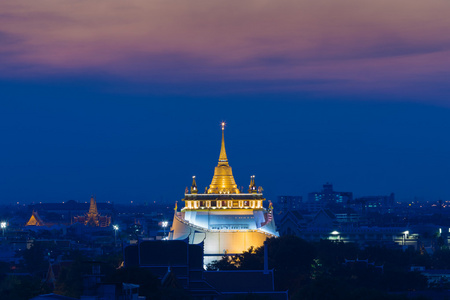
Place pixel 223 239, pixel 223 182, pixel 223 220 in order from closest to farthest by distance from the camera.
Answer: pixel 223 239 < pixel 223 220 < pixel 223 182

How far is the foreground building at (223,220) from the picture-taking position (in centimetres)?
13725

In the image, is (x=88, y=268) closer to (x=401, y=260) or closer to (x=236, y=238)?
(x=236, y=238)

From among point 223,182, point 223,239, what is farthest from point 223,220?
point 223,182

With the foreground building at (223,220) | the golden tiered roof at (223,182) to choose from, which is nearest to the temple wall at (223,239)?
the foreground building at (223,220)

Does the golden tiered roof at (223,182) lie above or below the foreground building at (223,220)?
above

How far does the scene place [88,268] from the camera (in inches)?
4183

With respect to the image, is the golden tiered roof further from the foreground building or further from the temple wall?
the temple wall

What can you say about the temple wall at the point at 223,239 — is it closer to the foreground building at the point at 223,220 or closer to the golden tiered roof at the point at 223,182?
the foreground building at the point at 223,220

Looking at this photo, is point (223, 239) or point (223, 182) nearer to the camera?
point (223, 239)

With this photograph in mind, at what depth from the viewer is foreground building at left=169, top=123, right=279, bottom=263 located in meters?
137

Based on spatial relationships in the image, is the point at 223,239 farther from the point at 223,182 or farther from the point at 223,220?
the point at 223,182

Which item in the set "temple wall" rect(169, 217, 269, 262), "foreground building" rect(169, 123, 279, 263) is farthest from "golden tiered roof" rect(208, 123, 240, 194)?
"temple wall" rect(169, 217, 269, 262)

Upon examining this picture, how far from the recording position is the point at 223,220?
139 metres

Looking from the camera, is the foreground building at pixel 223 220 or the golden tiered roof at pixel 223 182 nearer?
the foreground building at pixel 223 220
